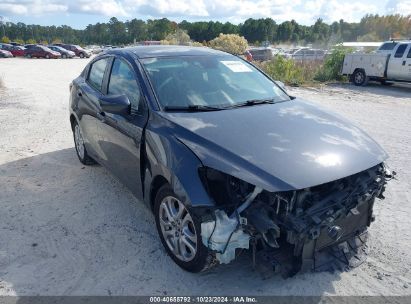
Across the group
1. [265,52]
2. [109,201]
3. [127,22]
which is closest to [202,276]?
[109,201]

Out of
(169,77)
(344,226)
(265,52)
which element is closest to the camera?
(344,226)

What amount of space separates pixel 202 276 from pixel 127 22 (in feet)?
381

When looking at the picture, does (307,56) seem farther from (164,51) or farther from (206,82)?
(206,82)

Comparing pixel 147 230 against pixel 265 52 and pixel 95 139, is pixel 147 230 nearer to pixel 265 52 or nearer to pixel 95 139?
pixel 95 139

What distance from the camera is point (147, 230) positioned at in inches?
149

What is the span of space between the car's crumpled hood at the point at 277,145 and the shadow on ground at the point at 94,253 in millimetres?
969

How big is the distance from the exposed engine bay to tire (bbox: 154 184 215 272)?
15 centimetres

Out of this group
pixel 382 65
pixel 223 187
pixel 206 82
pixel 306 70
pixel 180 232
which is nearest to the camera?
pixel 223 187

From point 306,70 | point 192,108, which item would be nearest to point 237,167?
point 192,108

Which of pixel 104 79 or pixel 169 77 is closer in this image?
pixel 169 77

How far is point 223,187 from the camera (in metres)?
2.85

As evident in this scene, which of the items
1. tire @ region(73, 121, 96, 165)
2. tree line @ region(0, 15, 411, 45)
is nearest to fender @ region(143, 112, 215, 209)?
tire @ region(73, 121, 96, 165)

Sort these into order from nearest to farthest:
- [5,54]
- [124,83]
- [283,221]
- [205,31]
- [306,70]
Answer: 1. [283,221]
2. [124,83]
3. [306,70]
4. [5,54]
5. [205,31]

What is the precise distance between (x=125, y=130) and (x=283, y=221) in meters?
1.83
